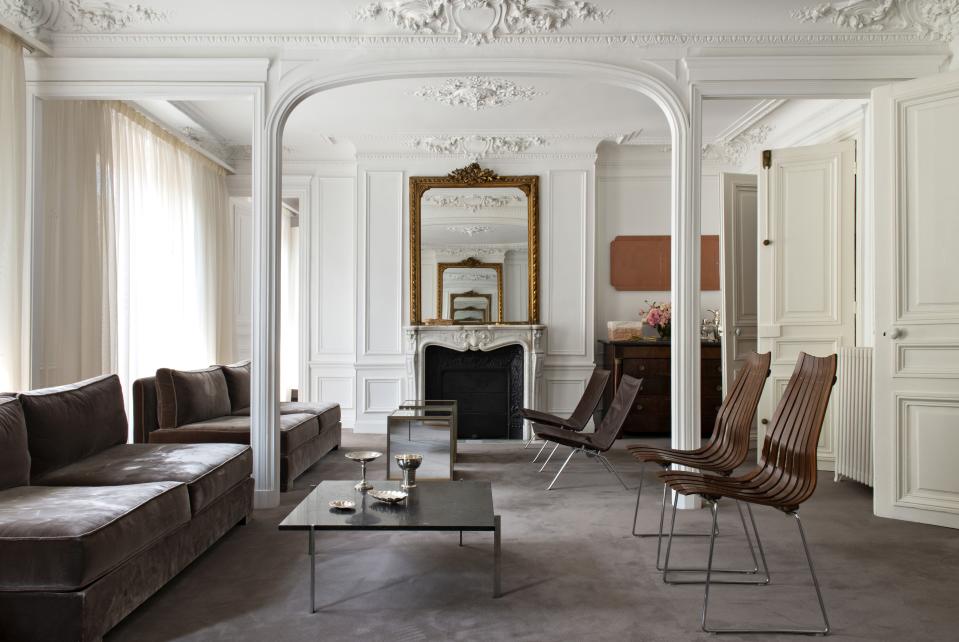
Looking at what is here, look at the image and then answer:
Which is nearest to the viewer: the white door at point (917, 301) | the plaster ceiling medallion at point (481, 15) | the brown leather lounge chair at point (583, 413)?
the white door at point (917, 301)

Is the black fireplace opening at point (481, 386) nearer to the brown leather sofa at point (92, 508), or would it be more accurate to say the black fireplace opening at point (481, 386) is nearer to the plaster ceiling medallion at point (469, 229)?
the plaster ceiling medallion at point (469, 229)

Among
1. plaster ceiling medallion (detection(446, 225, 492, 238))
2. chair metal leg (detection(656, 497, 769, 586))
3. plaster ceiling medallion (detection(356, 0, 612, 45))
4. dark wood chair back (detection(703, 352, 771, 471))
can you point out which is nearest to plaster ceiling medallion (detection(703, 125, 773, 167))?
plaster ceiling medallion (detection(446, 225, 492, 238))

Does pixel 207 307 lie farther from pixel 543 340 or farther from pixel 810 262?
pixel 810 262

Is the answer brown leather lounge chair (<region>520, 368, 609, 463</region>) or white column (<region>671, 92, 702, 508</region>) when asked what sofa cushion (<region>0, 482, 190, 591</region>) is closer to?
white column (<region>671, 92, 702, 508</region>)

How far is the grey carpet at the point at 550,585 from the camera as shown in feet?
8.03

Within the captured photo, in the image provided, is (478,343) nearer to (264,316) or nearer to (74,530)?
(264,316)

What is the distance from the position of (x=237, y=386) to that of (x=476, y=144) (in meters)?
3.44

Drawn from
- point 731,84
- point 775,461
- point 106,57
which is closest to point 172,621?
point 775,461

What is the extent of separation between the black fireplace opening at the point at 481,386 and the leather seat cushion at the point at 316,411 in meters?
1.34

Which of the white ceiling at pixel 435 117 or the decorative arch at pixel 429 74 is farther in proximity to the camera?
the white ceiling at pixel 435 117

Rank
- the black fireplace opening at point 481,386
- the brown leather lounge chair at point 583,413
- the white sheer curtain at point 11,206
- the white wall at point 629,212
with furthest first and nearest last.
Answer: the white wall at point 629,212, the black fireplace opening at point 481,386, the brown leather lounge chair at point 583,413, the white sheer curtain at point 11,206

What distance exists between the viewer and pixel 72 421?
3348 mm

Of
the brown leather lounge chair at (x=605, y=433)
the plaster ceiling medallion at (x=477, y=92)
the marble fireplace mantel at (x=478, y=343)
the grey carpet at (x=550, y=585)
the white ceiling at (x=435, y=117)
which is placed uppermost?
the plaster ceiling medallion at (x=477, y=92)

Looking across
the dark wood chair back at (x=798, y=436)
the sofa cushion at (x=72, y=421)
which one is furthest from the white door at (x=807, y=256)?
the sofa cushion at (x=72, y=421)
